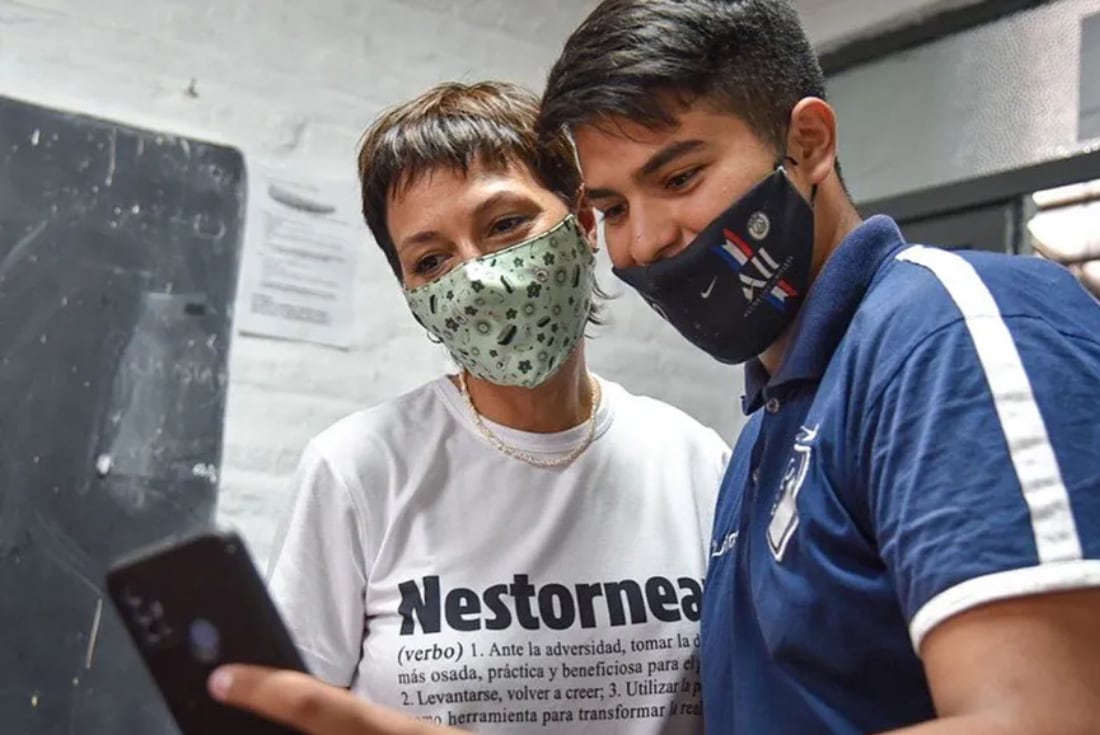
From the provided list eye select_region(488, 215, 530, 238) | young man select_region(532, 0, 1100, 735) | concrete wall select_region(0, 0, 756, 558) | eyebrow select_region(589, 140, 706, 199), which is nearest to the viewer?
young man select_region(532, 0, 1100, 735)

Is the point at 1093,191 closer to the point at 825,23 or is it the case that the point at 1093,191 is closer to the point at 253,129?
the point at 825,23

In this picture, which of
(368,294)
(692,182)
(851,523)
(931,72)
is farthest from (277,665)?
(931,72)

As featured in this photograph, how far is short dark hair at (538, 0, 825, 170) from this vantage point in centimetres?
84

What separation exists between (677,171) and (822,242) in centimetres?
12

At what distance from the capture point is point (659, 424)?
1267mm

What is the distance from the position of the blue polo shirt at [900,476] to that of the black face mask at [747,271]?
0.11ft

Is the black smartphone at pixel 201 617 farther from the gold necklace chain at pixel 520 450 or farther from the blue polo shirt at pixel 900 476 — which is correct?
the gold necklace chain at pixel 520 450

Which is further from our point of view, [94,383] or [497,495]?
[94,383]

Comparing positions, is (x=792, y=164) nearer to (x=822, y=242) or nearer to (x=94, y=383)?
(x=822, y=242)

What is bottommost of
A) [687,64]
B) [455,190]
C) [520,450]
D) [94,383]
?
[94,383]

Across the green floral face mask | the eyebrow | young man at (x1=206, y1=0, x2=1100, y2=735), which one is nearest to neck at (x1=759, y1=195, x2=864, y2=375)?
young man at (x1=206, y1=0, x2=1100, y2=735)

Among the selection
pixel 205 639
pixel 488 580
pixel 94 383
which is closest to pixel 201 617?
pixel 205 639

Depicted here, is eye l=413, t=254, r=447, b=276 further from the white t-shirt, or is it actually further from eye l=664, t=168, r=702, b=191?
eye l=664, t=168, r=702, b=191

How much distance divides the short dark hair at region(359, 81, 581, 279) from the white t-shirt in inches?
9.4
